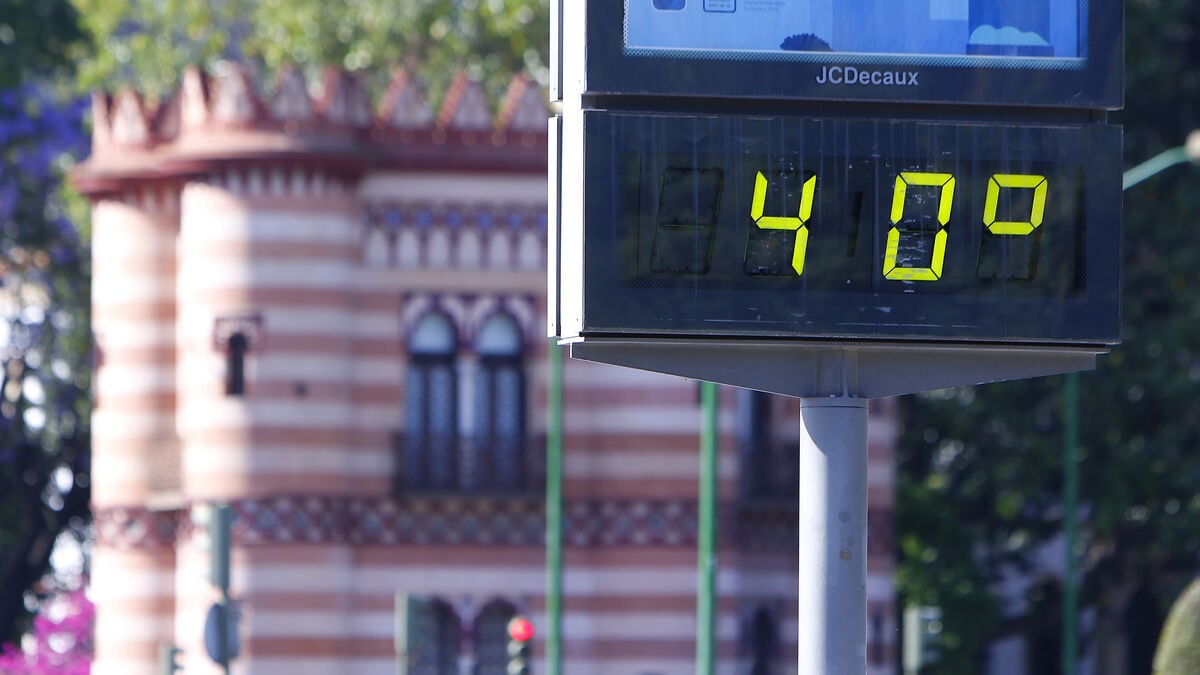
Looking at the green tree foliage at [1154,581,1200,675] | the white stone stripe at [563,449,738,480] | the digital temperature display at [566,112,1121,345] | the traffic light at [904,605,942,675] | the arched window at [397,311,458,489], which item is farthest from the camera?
the white stone stripe at [563,449,738,480]

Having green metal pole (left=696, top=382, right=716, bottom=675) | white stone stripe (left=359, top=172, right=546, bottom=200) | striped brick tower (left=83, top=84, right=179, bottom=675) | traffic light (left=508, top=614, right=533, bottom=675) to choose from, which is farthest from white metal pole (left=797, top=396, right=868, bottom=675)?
striped brick tower (left=83, top=84, right=179, bottom=675)

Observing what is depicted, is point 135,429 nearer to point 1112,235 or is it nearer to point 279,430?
point 279,430

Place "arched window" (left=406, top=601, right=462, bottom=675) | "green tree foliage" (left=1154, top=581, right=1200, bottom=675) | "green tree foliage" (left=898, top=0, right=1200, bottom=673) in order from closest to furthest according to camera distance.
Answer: "green tree foliage" (left=1154, top=581, right=1200, bottom=675) → "arched window" (left=406, top=601, right=462, bottom=675) → "green tree foliage" (left=898, top=0, right=1200, bottom=673)

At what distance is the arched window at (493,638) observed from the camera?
102 feet

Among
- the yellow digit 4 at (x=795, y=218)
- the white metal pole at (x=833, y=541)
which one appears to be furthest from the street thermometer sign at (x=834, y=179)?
the white metal pole at (x=833, y=541)

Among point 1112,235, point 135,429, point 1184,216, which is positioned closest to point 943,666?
point 1184,216

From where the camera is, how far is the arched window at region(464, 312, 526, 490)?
31.1m

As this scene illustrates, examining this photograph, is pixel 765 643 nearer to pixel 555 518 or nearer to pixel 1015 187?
pixel 555 518

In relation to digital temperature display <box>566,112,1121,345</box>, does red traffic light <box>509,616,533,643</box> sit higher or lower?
lower

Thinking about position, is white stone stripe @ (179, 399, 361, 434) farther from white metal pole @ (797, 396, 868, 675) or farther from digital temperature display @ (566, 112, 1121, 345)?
digital temperature display @ (566, 112, 1121, 345)

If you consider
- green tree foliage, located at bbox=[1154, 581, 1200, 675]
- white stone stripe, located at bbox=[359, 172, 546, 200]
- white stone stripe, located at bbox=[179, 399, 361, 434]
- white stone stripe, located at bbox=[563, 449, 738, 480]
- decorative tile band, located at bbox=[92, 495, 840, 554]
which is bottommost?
green tree foliage, located at bbox=[1154, 581, 1200, 675]

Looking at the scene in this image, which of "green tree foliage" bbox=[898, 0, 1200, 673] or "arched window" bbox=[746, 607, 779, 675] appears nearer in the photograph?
"arched window" bbox=[746, 607, 779, 675]

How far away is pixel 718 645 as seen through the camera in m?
31.2

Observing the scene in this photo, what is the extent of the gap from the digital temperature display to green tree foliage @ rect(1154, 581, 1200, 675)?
12603 mm
